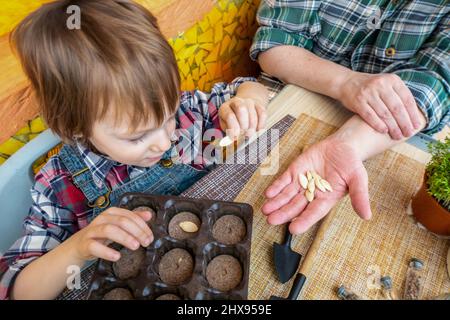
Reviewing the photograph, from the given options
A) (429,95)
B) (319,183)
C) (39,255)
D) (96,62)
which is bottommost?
(39,255)

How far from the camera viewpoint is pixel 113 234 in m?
0.64

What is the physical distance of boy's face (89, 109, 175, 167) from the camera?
0.73 metres

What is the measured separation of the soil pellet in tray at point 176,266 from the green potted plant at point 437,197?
1.80 feet

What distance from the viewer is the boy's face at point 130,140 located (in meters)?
0.73

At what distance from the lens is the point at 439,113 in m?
1.00

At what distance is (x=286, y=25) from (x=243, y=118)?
56 centimetres

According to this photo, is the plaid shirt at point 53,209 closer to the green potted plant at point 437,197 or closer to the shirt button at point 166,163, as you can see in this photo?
the shirt button at point 166,163

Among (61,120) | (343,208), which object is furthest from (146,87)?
(343,208)

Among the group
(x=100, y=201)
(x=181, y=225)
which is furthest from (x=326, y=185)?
(x=100, y=201)

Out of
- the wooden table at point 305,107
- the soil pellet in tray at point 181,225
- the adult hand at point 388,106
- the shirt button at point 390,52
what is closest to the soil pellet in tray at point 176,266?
the soil pellet in tray at point 181,225

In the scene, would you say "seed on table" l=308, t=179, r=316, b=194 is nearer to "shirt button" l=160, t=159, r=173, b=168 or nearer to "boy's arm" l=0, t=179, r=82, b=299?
"shirt button" l=160, t=159, r=173, b=168

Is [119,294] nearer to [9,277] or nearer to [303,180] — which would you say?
[9,277]

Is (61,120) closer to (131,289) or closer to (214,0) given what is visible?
(131,289)
